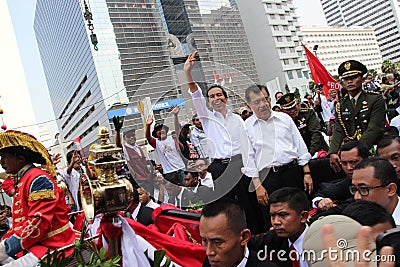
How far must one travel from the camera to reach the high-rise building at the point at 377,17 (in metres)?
122

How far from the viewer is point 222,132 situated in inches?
147

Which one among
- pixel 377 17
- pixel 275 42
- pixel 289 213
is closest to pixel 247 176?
pixel 289 213

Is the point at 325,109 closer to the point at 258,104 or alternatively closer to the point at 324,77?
the point at 324,77

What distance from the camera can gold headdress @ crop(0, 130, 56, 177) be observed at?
2.90 meters

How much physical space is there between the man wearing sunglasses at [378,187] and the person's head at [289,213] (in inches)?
15.1

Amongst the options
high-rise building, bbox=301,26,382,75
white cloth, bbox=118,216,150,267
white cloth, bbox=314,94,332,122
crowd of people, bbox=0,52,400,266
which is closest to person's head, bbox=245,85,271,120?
crowd of people, bbox=0,52,400,266

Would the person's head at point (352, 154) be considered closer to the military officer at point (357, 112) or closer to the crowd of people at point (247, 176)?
the crowd of people at point (247, 176)

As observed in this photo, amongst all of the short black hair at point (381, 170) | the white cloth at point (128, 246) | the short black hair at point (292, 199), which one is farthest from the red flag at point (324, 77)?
the white cloth at point (128, 246)

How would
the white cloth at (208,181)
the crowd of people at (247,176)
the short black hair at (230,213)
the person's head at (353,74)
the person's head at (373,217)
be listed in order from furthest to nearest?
1. the person's head at (353,74)
2. the white cloth at (208,181)
3. the crowd of people at (247,176)
4. the short black hair at (230,213)
5. the person's head at (373,217)

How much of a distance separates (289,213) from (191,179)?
6.33 ft

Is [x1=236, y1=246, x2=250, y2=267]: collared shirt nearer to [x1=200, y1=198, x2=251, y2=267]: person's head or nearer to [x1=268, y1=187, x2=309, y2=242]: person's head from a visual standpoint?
[x1=200, y1=198, x2=251, y2=267]: person's head

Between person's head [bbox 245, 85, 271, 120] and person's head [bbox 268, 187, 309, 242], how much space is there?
3.51 ft

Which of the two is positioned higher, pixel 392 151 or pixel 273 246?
pixel 392 151

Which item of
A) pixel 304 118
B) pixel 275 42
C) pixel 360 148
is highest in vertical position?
pixel 275 42
